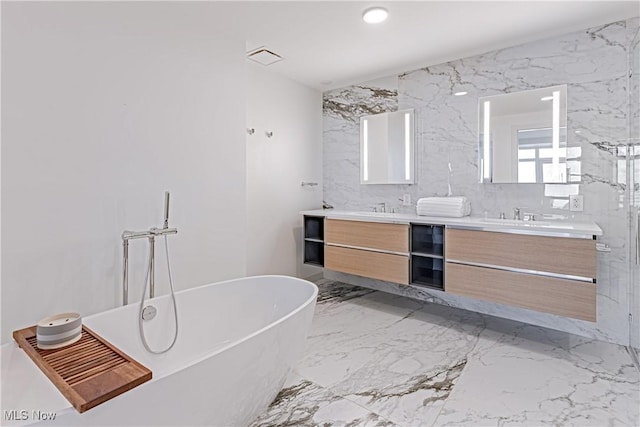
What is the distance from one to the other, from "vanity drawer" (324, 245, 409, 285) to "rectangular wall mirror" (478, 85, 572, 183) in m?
1.07

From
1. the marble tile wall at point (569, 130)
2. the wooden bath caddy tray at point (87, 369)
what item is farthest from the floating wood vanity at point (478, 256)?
the wooden bath caddy tray at point (87, 369)

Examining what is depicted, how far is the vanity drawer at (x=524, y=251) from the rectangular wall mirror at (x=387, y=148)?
1.01m

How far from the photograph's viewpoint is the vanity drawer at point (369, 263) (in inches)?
115

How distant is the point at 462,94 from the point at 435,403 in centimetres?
253

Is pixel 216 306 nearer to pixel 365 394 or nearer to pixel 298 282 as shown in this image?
pixel 298 282

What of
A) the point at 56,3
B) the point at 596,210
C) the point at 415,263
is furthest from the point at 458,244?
the point at 56,3

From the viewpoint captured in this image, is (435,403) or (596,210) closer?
(435,403)

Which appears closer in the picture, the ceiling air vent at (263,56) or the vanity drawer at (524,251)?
the vanity drawer at (524,251)

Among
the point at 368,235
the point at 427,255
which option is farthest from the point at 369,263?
the point at 427,255

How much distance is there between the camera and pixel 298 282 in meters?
2.18

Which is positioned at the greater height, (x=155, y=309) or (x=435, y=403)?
(x=155, y=309)

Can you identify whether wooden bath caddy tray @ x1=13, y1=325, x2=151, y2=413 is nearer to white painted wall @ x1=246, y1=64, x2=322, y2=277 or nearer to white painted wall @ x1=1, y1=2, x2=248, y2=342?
white painted wall @ x1=1, y1=2, x2=248, y2=342

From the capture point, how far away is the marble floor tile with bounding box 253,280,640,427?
1.67 m

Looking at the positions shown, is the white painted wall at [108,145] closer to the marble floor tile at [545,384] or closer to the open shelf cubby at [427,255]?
the open shelf cubby at [427,255]
